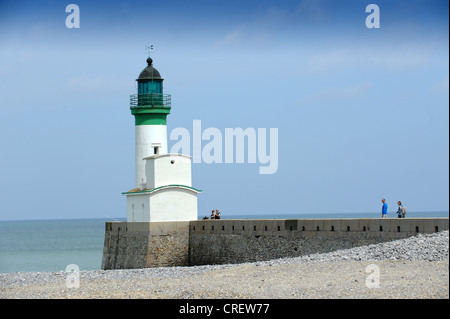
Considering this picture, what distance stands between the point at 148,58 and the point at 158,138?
3.34 meters

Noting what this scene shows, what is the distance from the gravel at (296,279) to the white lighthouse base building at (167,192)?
5765 millimetres

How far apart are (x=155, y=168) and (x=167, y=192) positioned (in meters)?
0.92

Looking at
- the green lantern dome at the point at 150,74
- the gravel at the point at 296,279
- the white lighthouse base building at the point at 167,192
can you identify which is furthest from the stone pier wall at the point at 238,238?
the green lantern dome at the point at 150,74

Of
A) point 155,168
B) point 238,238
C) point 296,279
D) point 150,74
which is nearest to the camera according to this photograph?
point 296,279

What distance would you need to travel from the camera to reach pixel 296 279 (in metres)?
19.5

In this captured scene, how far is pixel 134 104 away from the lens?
3288 cm

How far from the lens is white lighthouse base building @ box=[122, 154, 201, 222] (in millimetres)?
30359
